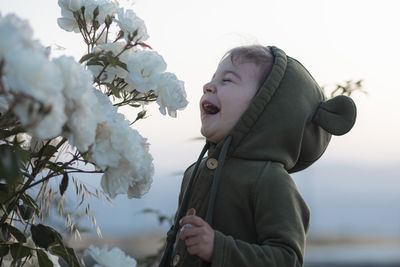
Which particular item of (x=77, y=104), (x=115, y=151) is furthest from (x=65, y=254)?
(x=77, y=104)

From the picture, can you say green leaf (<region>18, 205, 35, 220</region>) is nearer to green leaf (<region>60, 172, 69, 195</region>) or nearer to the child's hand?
green leaf (<region>60, 172, 69, 195</region>)

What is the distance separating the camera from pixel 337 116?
1557 millimetres

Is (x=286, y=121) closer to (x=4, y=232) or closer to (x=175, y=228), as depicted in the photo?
(x=175, y=228)

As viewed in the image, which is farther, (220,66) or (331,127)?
(220,66)

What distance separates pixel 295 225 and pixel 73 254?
21.2 inches

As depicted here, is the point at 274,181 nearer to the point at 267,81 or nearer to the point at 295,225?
the point at 295,225

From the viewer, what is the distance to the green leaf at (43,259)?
1139 millimetres

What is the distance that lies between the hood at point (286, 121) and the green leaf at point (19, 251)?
0.61 meters

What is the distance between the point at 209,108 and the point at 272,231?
16.4 inches

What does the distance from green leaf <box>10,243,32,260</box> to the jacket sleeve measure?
42 centimetres

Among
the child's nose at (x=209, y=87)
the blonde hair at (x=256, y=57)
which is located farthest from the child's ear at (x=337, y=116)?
the child's nose at (x=209, y=87)

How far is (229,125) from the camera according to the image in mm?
1575

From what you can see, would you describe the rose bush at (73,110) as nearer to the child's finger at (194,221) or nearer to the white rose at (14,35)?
the white rose at (14,35)

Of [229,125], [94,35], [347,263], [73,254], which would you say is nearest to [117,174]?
[73,254]
